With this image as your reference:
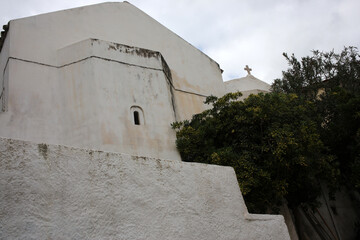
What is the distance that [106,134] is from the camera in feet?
39.4

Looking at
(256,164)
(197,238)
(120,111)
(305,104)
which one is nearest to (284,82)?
(305,104)

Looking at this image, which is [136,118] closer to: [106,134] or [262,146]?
[106,134]

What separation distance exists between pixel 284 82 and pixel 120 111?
8366 millimetres

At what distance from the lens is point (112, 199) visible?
500cm

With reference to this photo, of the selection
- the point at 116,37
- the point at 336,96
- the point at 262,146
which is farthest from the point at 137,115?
the point at 336,96

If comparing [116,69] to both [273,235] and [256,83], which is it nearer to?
[273,235]

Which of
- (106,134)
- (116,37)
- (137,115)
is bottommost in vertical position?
(106,134)

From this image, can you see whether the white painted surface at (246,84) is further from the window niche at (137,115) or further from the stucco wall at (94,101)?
the window niche at (137,115)

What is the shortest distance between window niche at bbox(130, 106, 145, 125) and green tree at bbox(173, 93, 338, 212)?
1.17 meters

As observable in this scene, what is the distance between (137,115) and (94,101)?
58.8 inches

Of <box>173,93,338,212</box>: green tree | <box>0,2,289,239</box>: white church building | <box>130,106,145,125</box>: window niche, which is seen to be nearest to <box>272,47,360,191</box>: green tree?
<box>173,93,338,212</box>: green tree

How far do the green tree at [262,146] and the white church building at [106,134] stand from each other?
112 cm

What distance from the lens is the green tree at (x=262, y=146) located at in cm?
1134

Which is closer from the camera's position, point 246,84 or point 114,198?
point 114,198
